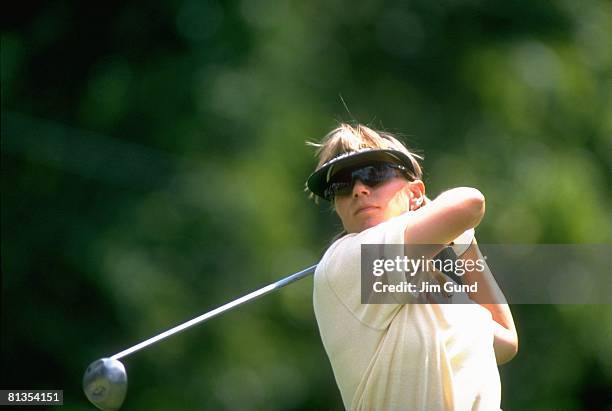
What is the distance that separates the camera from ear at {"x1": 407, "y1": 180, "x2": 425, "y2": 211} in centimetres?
254

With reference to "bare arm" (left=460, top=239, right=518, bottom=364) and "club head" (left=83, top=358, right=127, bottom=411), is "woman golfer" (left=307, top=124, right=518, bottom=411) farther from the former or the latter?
"club head" (left=83, top=358, right=127, bottom=411)

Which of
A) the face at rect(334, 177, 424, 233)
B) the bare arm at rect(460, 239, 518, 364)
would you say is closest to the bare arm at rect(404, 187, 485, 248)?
the face at rect(334, 177, 424, 233)

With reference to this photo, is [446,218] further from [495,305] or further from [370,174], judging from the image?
[495,305]

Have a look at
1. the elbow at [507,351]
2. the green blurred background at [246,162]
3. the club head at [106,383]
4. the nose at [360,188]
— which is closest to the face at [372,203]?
the nose at [360,188]

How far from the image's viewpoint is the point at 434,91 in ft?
23.5

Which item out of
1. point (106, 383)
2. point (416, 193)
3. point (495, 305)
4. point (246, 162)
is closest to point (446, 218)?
point (416, 193)

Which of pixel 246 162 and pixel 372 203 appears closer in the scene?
pixel 372 203

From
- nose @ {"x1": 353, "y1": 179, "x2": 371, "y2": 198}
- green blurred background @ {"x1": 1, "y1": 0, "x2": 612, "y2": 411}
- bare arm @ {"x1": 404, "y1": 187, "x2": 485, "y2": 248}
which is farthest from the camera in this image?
green blurred background @ {"x1": 1, "y1": 0, "x2": 612, "y2": 411}

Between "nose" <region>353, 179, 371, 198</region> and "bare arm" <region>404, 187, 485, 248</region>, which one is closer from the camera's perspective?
"bare arm" <region>404, 187, 485, 248</region>

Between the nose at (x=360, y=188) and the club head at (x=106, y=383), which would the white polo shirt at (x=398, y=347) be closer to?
the nose at (x=360, y=188)

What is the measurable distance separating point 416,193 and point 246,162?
435 cm

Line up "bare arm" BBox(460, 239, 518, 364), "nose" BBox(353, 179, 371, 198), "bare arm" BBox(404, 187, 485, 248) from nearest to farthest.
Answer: "bare arm" BBox(404, 187, 485, 248) < "nose" BBox(353, 179, 371, 198) < "bare arm" BBox(460, 239, 518, 364)

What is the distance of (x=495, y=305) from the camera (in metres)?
2.64

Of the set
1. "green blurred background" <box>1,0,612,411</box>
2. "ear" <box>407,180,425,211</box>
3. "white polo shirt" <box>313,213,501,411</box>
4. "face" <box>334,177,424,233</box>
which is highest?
"green blurred background" <box>1,0,612,411</box>
